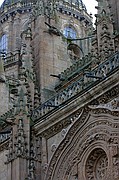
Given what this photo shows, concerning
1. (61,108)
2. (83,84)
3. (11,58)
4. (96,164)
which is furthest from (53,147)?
(11,58)

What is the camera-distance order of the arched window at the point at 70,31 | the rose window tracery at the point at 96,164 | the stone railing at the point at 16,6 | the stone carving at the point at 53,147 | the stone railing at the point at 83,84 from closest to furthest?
1. the stone railing at the point at 83,84
2. the rose window tracery at the point at 96,164
3. the stone carving at the point at 53,147
4. the arched window at the point at 70,31
5. the stone railing at the point at 16,6

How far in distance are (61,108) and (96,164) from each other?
237 cm

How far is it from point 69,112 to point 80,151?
147 centimetres

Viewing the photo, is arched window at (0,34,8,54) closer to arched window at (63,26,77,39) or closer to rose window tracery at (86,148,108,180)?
arched window at (63,26,77,39)

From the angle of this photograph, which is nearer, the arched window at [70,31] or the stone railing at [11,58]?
the stone railing at [11,58]

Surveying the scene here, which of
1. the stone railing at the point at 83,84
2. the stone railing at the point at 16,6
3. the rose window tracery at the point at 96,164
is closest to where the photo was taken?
the stone railing at the point at 83,84

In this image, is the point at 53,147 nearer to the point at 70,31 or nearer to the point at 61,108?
the point at 61,108

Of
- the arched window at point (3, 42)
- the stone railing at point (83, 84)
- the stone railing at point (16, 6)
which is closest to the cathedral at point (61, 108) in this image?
the stone railing at point (83, 84)

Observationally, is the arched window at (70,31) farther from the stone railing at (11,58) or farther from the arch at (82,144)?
the arch at (82,144)

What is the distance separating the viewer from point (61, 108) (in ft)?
60.2

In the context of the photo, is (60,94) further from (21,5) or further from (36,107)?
(21,5)

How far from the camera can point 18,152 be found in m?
18.9

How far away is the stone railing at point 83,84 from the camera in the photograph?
1685cm

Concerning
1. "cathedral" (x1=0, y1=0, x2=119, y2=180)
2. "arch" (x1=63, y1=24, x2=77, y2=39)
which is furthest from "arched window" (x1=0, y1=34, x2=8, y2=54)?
"cathedral" (x1=0, y1=0, x2=119, y2=180)
